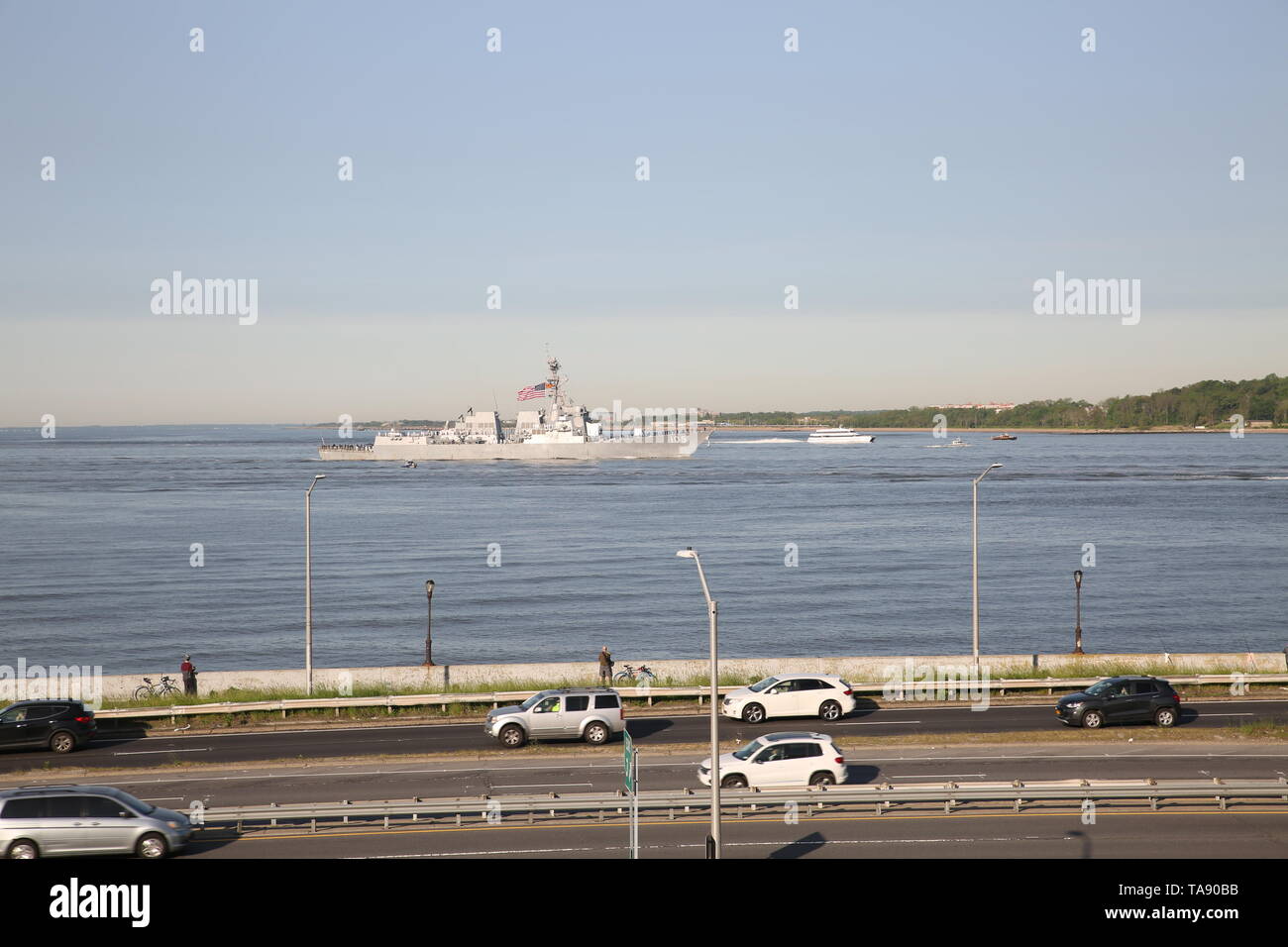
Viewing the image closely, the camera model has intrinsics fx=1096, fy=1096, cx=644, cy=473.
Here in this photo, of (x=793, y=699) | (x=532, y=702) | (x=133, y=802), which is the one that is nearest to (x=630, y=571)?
(x=793, y=699)

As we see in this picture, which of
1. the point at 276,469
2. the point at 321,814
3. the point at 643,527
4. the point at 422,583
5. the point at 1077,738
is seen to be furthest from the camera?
the point at 276,469

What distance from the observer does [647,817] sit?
19.0 meters

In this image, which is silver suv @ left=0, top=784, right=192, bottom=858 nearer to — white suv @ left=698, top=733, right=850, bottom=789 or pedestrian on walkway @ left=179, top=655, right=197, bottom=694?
white suv @ left=698, top=733, right=850, bottom=789

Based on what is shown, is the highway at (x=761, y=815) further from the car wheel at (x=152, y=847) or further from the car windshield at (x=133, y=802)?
→ the car windshield at (x=133, y=802)

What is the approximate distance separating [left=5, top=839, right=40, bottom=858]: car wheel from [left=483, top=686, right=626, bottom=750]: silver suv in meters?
10.7

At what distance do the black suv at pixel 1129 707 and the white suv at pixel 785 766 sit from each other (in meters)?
8.50

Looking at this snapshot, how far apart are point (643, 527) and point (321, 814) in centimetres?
7786

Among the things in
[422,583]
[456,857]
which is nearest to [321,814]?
[456,857]

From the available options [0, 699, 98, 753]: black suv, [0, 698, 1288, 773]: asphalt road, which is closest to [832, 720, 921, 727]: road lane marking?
[0, 698, 1288, 773]: asphalt road

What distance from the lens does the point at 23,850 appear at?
15.9m

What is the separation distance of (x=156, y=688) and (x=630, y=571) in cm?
4315

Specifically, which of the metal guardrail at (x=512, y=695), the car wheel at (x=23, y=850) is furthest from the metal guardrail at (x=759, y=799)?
the metal guardrail at (x=512, y=695)

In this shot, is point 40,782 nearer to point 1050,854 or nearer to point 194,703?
point 194,703

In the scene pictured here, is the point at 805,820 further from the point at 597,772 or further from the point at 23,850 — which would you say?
the point at 23,850
